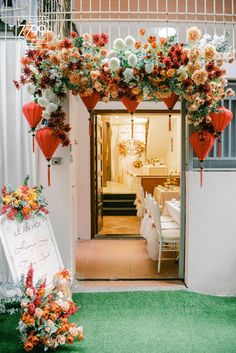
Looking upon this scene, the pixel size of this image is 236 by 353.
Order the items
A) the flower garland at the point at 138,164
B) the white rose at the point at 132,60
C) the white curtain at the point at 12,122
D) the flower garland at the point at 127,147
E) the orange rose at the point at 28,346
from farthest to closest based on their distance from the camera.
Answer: the flower garland at the point at 127,147, the flower garland at the point at 138,164, the white curtain at the point at 12,122, the white rose at the point at 132,60, the orange rose at the point at 28,346

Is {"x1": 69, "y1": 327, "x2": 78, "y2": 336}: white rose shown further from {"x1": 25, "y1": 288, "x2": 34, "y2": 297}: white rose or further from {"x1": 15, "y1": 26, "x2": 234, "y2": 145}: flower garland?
{"x1": 15, "y1": 26, "x2": 234, "y2": 145}: flower garland

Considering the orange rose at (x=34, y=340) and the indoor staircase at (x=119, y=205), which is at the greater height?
the indoor staircase at (x=119, y=205)

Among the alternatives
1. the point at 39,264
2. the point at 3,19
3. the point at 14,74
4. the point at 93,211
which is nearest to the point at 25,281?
the point at 39,264

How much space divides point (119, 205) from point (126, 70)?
7.36 metres

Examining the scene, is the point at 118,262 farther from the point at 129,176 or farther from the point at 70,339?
the point at 129,176

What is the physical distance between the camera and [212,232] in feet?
15.7

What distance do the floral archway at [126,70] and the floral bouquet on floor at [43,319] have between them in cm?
162

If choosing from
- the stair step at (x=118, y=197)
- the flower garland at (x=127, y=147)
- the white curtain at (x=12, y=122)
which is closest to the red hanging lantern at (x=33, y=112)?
the white curtain at (x=12, y=122)

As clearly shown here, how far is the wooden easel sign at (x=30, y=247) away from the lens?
3635 mm

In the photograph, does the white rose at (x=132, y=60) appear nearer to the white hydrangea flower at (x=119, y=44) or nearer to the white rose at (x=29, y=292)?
the white hydrangea flower at (x=119, y=44)

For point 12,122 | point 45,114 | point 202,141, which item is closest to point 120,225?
point 12,122

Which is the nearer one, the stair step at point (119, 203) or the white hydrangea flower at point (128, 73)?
the white hydrangea flower at point (128, 73)

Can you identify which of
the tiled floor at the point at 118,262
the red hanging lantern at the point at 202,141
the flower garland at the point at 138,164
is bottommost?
the tiled floor at the point at 118,262

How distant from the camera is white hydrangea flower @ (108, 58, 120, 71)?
3.95 m
